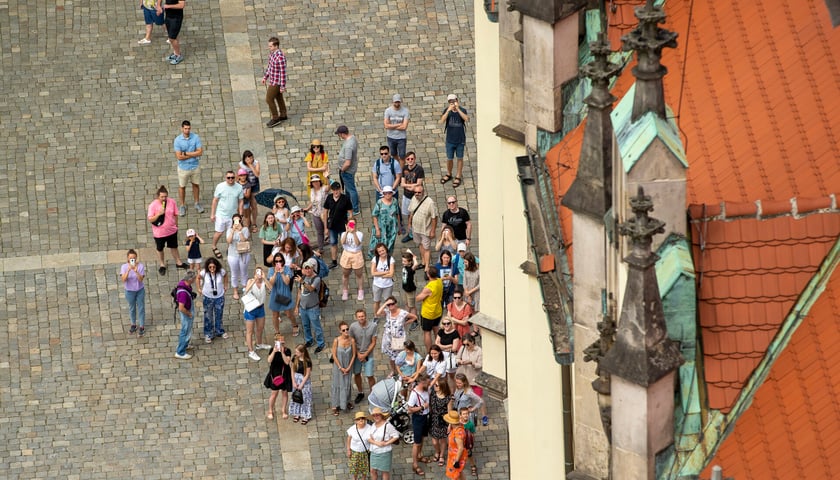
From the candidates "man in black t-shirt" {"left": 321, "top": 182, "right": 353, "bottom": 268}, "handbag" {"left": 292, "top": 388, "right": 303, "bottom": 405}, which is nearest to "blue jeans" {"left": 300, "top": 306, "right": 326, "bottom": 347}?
"handbag" {"left": 292, "top": 388, "right": 303, "bottom": 405}

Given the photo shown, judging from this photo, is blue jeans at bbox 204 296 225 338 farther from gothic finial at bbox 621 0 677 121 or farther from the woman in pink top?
gothic finial at bbox 621 0 677 121

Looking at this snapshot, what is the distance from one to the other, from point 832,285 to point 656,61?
3387 mm

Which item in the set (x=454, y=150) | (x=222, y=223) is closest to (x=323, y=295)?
(x=222, y=223)

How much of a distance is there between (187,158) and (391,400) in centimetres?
886

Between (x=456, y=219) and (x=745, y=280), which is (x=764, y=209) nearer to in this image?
(x=745, y=280)

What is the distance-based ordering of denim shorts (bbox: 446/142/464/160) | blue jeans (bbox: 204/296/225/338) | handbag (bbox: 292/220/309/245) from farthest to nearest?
denim shorts (bbox: 446/142/464/160) → handbag (bbox: 292/220/309/245) → blue jeans (bbox: 204/296/225/338)

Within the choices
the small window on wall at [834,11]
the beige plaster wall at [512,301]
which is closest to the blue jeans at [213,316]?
the beige plaster wall at [512,301]

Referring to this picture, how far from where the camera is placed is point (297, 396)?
114 ft

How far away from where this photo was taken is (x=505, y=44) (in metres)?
28.8

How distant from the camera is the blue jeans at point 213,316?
36281 mm

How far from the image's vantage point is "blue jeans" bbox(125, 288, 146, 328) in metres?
36.6

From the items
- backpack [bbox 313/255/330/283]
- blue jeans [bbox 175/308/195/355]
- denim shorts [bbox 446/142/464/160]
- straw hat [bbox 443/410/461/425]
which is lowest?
straw hat [bbox 443/410/461/425]

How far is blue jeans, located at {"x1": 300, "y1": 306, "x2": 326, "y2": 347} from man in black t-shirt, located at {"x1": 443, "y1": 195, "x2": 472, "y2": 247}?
3206 mm

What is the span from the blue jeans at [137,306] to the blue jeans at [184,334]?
87cm
